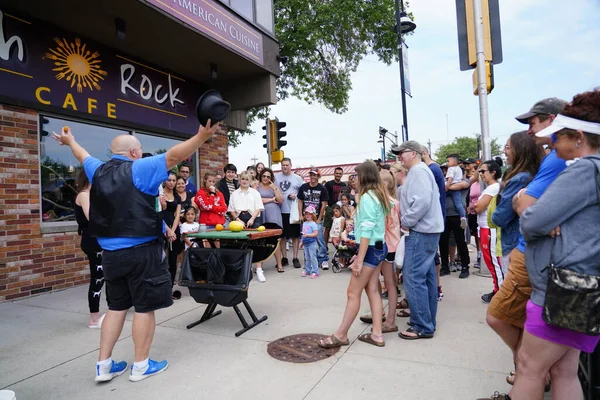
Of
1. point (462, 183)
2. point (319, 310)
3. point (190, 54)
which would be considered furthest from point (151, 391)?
point (190, 54)

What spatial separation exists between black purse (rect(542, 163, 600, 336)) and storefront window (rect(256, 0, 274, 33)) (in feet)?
25.6

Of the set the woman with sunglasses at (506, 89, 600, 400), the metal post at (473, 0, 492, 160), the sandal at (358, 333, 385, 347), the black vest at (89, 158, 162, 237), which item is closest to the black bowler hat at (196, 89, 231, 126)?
the black vest at (89, 158, 162, 237)

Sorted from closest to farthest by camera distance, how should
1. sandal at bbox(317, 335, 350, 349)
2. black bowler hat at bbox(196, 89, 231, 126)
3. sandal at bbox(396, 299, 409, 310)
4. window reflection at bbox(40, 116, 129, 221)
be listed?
1. black bowler hat at bbox(196, 89, 231, 126)
2. sandal at bbox(317, 335, 350, 349)
3. sandal at bbox(396, 299, 409, 310)
4. window reflection at bbox(40, 116, 129, 221)

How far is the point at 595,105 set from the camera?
1.65 m

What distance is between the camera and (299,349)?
3.47m

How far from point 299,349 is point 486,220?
2694 millimetres

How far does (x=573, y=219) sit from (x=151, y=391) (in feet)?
9.37

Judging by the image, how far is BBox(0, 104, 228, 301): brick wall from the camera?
211 inches

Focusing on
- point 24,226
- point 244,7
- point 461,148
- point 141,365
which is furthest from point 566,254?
point 461,148

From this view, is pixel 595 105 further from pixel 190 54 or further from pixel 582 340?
pixel 190 54

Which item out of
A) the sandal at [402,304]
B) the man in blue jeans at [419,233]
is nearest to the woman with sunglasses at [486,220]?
the man in blue jeans at [419,233]

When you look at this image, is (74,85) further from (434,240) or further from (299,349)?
(434,240)

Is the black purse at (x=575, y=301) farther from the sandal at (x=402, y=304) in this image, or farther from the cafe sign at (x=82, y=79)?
the cafe sign at (x=82, y=79)

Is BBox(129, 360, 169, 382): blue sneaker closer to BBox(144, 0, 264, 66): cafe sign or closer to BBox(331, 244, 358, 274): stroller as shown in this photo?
BBox(331, 244, 358, 274): stroller
